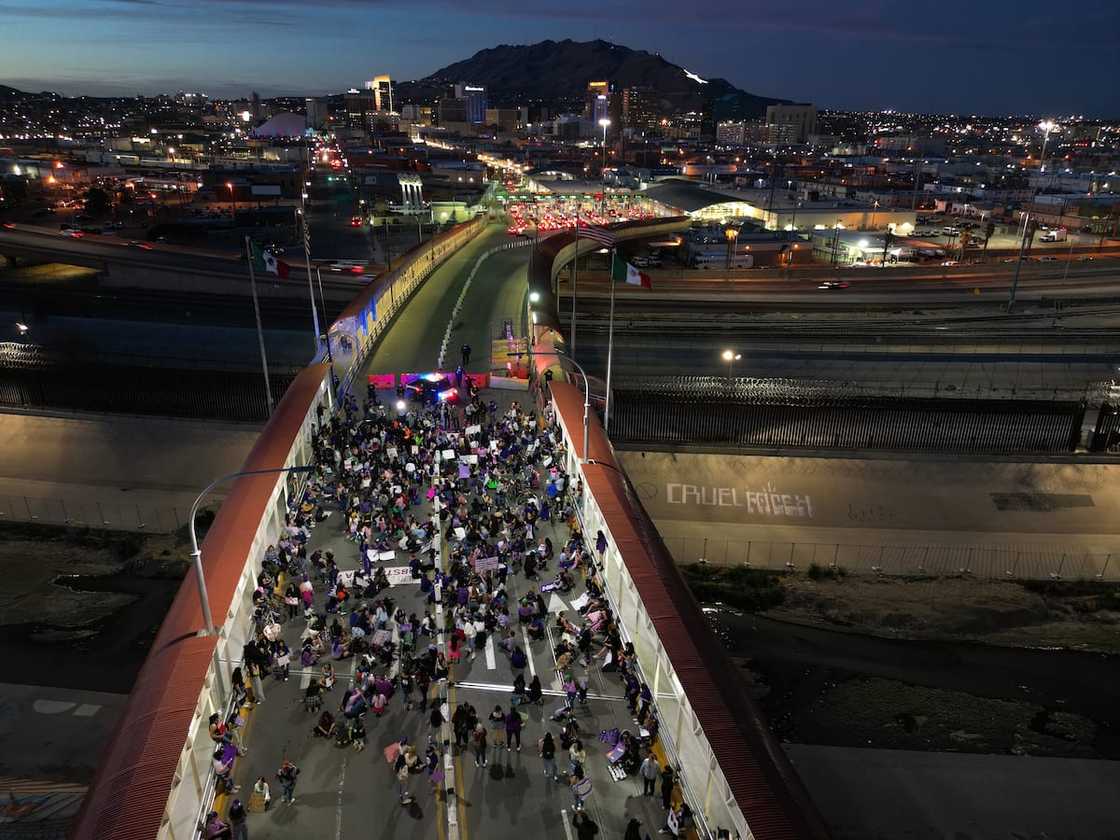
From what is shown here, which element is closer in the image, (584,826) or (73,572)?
(584,826)

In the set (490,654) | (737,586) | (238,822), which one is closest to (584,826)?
(490,654)

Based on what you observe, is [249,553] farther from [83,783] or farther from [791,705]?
[791,705]

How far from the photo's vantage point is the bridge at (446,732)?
11.2 m

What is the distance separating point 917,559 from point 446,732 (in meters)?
22.8

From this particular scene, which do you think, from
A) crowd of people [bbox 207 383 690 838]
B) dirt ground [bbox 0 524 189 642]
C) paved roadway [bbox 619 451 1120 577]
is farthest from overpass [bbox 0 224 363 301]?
crowd of people [bbox 207 383 690 838]

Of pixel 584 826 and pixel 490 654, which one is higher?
pixel 584 826

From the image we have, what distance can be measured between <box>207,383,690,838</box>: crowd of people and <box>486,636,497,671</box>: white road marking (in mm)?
40

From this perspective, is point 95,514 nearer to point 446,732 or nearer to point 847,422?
point 446,732

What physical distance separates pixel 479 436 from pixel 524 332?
15.2 meters

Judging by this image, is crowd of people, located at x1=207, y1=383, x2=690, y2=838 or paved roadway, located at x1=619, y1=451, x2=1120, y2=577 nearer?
crowd of people, located at x1=207, y1=383, x2=690, y2=838

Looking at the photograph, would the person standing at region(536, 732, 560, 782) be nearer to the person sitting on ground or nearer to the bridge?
the bridge

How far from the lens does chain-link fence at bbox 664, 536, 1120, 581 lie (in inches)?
1155

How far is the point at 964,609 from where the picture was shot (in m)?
27.8

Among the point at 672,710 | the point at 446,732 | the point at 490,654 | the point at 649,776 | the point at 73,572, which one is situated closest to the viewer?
the point at 649,776
